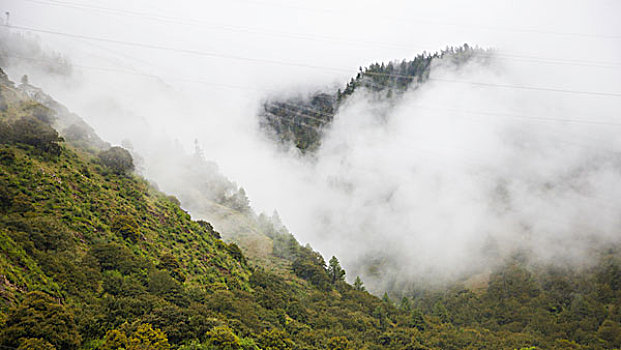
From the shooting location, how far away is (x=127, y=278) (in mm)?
32469

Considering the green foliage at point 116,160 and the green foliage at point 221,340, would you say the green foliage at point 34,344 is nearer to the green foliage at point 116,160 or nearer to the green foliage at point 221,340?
the green foliage at point 221,340

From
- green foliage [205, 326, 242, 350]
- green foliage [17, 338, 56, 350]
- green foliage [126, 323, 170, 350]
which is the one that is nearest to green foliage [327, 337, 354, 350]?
green foliage [205, 326, 242, 350]

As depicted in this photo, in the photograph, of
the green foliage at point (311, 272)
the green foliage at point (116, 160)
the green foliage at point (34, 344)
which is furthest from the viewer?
the green foliage at point (311, 272)

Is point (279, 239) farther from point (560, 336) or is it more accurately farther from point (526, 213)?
point (526, 213)

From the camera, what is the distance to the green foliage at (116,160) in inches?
2078

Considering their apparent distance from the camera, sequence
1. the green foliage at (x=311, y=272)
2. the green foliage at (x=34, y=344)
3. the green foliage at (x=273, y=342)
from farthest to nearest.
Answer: the green foliage at (x=311, y=272)
the green foliage at (x=273, y=342)
the green foliage at (x=34, y=344)

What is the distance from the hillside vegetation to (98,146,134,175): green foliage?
15cm

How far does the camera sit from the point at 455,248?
17838 centimetres

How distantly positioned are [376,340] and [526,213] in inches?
5476

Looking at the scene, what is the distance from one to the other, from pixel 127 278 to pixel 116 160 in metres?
26.8

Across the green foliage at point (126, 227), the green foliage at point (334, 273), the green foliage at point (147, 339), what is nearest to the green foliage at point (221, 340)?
the green foliage at point (147, 339)

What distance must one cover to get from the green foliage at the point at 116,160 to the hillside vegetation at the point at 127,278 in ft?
0.49

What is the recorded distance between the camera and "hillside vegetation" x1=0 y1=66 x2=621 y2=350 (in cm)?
2334

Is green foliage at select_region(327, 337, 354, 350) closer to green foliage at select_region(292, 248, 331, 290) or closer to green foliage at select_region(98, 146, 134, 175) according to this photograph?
green foliage at select_region(292, 248, 331, 290)
